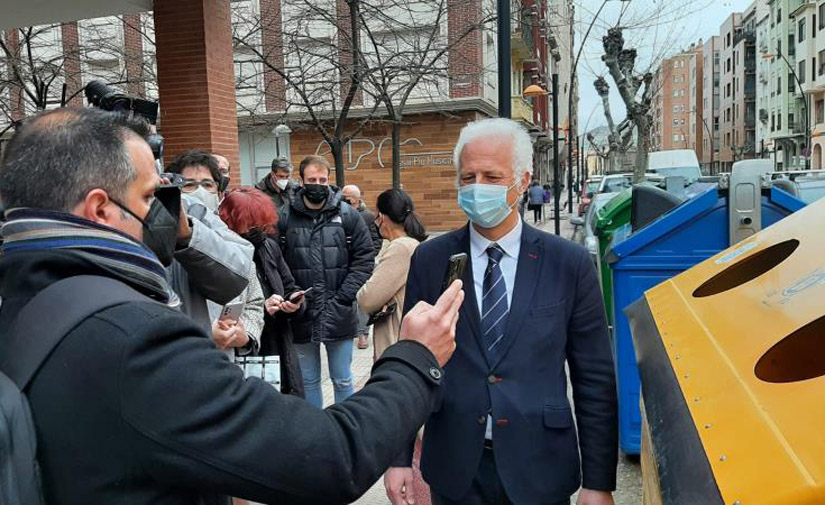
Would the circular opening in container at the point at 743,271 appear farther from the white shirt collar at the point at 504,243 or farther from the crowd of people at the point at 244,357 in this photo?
the white shirt collar at the point at 504,243

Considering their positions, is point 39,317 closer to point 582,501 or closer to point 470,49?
point 582,501

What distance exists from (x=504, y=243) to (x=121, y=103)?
1.39 metres

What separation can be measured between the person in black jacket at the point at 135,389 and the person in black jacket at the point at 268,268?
2.17m

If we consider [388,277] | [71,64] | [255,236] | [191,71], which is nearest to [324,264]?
[388,277]

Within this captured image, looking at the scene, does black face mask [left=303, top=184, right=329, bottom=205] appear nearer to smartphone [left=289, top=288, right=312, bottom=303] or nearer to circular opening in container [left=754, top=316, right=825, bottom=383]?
smartphone [left=289, top=288, right=312, bottom=303]

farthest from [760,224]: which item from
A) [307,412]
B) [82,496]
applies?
[82,496]

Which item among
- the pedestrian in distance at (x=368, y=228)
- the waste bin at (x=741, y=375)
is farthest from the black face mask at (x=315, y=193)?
the waste bin at (x=741, y=375)

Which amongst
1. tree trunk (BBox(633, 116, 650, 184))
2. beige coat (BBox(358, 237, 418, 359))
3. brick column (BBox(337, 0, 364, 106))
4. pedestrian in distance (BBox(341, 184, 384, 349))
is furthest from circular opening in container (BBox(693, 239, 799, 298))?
tree trunk (BBox(633, 116, 650, 184))

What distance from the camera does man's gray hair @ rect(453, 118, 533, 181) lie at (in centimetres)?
236

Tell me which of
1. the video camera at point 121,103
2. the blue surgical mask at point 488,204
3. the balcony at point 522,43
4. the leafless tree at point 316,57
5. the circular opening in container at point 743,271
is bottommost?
the circular opening in container at point 743,271

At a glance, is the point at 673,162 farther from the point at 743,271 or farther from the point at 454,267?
the point at 454,267

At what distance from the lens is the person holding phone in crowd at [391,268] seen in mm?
4070

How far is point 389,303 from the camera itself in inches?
166

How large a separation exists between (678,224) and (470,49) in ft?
59.2
